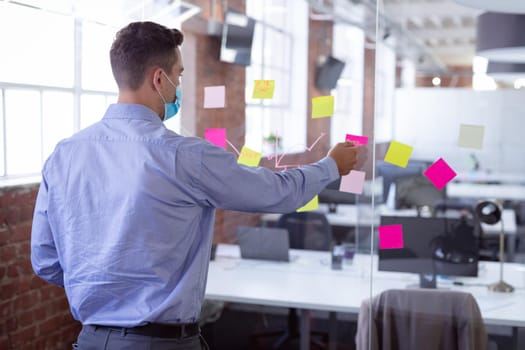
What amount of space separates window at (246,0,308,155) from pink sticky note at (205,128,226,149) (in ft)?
0.49

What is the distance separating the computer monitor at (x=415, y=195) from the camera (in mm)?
4293

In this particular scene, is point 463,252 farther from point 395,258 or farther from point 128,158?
point 128,158

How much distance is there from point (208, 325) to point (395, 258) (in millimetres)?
1564

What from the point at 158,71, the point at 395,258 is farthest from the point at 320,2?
the point at 158,71

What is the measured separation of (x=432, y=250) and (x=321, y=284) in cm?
59

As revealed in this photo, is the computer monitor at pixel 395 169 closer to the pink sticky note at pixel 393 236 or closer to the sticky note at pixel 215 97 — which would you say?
the pink sticky note at pixel 393 236

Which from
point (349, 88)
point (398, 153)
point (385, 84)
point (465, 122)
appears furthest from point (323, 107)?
point (385, 84)

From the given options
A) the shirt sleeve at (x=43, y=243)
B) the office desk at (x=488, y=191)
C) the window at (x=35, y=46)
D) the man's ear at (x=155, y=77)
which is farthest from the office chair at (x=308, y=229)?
the man's ear at (x=155, y=77)

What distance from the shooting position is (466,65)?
9.77 feet

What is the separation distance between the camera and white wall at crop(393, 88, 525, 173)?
2689 millimetres

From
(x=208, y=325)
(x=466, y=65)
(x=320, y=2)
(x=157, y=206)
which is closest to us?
(x=157, y=206)

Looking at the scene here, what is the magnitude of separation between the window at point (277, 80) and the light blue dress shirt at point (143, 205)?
1.06 meters

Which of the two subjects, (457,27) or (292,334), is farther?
(292,334)

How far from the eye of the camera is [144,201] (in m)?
1.71
